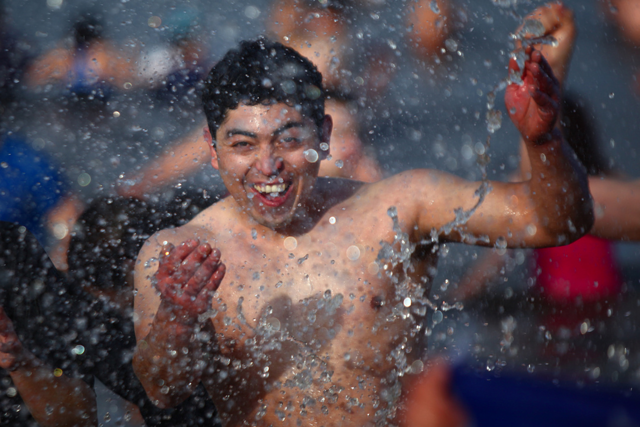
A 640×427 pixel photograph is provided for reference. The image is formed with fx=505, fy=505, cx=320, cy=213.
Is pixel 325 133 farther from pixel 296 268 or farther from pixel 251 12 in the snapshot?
pixel 251 12

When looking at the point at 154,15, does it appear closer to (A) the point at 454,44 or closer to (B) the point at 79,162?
(B) the point at 79,162

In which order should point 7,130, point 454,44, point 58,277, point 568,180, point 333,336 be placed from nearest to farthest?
point 568,180
point 333,336
point 58,277
point 7,130
point 454,44

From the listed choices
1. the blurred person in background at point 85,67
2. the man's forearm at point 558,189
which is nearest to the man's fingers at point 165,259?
the man's forearm at point 558,189

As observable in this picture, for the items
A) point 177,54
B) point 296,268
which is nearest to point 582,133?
point 296,268

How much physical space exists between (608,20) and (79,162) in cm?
324

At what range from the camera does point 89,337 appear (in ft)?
9.01

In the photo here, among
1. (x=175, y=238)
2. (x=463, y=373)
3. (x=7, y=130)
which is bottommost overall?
(x=7, y=130)

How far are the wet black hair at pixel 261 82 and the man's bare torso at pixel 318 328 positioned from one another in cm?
48

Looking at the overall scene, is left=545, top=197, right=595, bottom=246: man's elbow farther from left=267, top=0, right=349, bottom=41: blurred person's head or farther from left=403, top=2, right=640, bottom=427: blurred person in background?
left=267, top=0, right=349, bottom=41: blurred person's head

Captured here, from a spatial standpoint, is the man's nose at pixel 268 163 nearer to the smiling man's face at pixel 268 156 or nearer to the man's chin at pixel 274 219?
the smiling man's face at pixel 268 156

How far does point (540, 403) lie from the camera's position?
1.78 m

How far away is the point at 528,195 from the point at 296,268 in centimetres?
88

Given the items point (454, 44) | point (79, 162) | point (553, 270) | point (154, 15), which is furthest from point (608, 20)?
point (79, 162)

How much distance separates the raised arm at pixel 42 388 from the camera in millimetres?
1803
